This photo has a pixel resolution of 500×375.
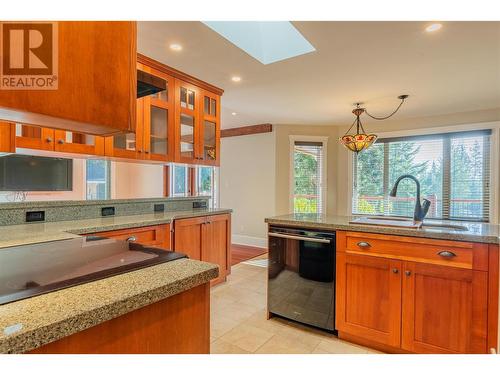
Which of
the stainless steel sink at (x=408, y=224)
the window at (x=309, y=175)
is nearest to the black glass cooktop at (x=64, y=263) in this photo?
the stainless steel sink at (x=408, y=224)

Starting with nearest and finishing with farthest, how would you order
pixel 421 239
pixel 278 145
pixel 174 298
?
pixel 174 298, pixel 421 239, pixel 278 145

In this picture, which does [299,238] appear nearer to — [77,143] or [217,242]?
[217,242]

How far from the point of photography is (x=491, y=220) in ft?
13.5

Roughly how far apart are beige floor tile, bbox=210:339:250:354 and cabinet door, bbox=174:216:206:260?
2.74 feet

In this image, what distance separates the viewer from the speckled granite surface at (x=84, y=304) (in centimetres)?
55

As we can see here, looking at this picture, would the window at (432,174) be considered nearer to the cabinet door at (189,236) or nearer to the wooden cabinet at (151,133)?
the cabinet door at (189,236)

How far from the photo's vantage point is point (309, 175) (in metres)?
5.38

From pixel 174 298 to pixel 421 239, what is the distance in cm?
168

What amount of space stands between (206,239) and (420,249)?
6.74 feet

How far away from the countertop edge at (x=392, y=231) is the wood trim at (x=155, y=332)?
1.41 m

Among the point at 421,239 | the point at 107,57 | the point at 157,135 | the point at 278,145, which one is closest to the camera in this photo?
the point at 107,57

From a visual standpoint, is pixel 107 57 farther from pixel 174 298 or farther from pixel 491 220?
pixel 491 220

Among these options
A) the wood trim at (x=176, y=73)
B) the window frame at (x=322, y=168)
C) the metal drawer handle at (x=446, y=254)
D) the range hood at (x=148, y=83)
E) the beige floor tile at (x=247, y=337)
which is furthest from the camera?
the window frame at (x=322, y=168)
